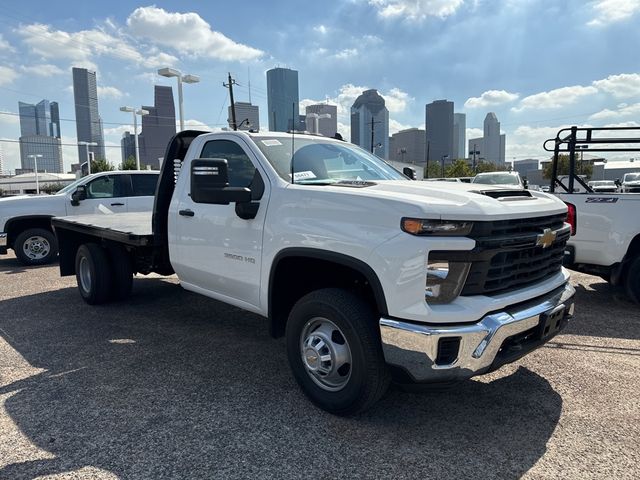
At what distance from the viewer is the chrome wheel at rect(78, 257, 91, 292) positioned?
637 centimetres

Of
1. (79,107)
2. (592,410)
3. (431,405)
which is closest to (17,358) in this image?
(431,405)

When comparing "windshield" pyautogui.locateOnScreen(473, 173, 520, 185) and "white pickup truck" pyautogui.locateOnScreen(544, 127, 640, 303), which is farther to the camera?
"windshield" pyautogui.locateOnScreen(473, 173, 520, 185)

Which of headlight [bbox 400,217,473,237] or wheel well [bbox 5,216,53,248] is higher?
headlight [bbox 400,217,473,237]

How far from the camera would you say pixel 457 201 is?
288 cm

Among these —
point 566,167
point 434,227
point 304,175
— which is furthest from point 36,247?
point 566,167

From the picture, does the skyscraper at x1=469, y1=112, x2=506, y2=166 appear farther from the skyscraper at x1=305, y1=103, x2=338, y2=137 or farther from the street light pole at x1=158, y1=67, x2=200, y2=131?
the skyscraper at x1=305, y1=103, x2=338, y2=137

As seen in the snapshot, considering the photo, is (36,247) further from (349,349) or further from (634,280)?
(634,280)

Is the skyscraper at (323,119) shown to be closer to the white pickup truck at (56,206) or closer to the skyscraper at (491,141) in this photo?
the white pickup truck at (56,206)

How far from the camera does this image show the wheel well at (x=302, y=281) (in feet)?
10.9

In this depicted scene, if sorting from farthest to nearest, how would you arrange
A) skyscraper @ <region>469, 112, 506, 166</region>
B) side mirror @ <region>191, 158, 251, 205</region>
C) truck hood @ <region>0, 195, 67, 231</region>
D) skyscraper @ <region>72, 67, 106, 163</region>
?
skyscraper @ <region>469, 112, 506, 166</region> → skyscraper @ <region>72, 67, 106, 163</region> → truck hood @ <region>0, 195, 67, 231</region> → side mirror @ <region>191, 158, 251, 205</region>

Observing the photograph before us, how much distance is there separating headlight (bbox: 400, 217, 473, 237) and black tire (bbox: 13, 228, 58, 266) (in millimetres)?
9126

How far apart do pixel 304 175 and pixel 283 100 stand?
2.07 metres

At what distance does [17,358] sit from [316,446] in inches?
122

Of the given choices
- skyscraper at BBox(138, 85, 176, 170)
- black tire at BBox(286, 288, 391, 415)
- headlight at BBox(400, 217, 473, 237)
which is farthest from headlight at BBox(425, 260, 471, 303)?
skyscraper at BBox(138, 85, 176, 170)
